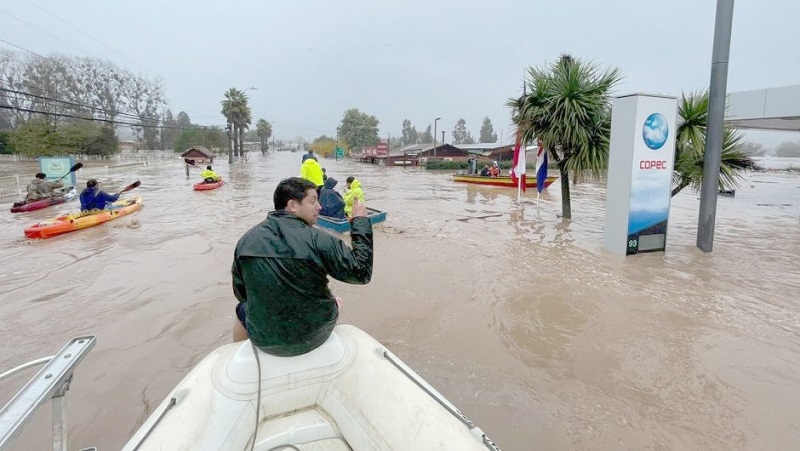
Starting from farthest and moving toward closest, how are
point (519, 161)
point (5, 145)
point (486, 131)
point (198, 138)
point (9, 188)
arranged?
point (486, 131), point (198, 138), point (5, 145), point (9, 188), point (519, 161)

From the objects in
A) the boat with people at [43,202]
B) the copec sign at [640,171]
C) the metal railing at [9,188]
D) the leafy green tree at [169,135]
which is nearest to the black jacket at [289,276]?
the copec sign at [640,171]

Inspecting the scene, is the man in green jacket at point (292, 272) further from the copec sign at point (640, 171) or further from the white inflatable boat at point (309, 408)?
the copec sign at point (640, 171)

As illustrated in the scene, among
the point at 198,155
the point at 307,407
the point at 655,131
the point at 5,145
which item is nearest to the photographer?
the point at 307,407

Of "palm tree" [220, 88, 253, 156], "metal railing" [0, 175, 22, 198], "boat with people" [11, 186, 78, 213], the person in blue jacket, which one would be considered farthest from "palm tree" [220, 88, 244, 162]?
the person in blue jacket

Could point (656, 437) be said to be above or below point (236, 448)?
below

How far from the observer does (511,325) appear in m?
4.79

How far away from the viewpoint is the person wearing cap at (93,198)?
10367 mm

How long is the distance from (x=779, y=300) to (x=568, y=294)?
2731 millimetres

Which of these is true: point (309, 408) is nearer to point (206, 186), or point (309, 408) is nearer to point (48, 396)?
point (48, 396)

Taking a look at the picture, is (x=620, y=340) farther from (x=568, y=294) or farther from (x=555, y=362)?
(x=568, y=294)

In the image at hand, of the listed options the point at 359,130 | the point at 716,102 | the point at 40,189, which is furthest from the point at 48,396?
the point at 359,130

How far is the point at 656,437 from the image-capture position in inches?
114

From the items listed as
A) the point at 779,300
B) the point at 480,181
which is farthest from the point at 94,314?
the point at 480,181

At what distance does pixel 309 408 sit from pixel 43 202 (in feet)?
50.0
